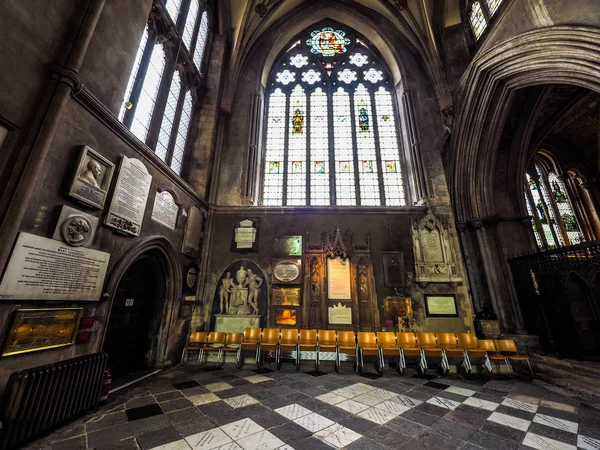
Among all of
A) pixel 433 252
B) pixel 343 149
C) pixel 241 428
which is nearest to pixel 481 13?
pixel 343 149

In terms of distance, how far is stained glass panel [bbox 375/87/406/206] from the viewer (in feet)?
32.5

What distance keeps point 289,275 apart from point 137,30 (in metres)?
7.50

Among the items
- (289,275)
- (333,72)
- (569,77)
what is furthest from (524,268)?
(333,72)

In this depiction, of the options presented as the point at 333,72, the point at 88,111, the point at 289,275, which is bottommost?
the point at 289,275

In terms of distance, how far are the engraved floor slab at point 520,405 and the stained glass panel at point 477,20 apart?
11890 millimetres

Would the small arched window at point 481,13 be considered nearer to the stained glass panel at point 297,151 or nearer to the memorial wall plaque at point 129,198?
the stained glass panel at point 297,151

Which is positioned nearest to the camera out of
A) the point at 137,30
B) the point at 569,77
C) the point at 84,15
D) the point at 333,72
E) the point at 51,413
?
the point at 51,413

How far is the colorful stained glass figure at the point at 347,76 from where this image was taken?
39.6ft

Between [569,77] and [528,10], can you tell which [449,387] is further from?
[528,10]

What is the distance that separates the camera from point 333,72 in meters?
12.3

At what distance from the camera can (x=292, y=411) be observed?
3.35 metres

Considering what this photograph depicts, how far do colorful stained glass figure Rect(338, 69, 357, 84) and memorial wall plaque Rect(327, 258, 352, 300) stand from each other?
9.83m

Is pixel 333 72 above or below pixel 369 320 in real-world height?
above

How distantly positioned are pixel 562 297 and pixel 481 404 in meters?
6.82
